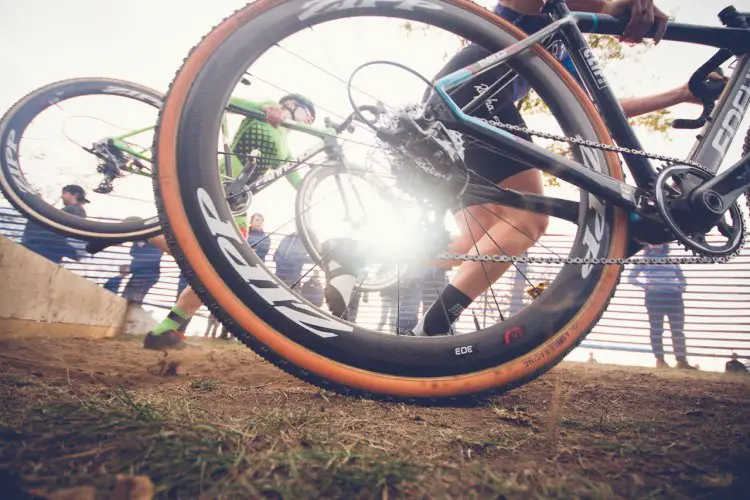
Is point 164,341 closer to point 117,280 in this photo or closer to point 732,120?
point 732,120

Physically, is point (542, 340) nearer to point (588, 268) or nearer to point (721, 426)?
point (588, 268)

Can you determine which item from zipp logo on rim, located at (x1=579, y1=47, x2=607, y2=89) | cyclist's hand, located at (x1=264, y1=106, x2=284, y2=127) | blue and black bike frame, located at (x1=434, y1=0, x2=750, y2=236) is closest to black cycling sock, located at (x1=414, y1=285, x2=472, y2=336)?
blue and black bike frame, located at (x1=434, y1=0, x2=750, y2=236)

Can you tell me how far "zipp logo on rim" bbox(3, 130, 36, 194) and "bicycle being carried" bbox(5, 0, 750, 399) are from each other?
240 cm

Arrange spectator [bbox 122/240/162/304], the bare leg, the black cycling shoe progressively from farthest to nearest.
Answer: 1. spectator [bbox 122/240/162/304]
2. the black cycling shoe
3. the bare leg

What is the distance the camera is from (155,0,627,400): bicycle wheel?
1005 mm

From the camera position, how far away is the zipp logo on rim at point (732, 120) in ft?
5.27

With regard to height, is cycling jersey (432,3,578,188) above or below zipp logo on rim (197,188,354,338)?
above

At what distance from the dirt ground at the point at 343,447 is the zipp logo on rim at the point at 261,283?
0.27 m

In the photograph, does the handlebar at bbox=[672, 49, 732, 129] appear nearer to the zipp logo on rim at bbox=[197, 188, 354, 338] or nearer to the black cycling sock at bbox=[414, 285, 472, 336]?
the black cycling sock at bbox=[414, 285, 472, 336]

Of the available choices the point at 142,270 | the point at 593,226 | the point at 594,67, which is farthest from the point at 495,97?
the point at 142,270

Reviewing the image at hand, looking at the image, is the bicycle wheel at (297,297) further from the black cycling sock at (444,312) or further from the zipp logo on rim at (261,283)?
the black cycling sock at (444,312)

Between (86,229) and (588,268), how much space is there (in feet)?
10.1

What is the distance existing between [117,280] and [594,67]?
747 centimetres

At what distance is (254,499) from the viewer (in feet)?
1.71
